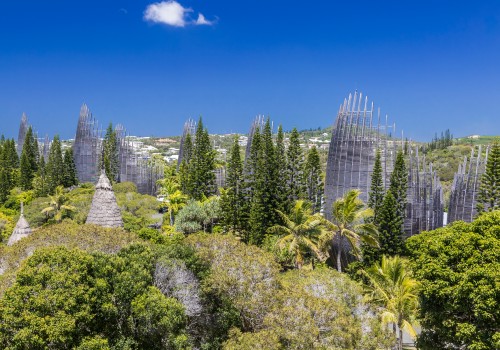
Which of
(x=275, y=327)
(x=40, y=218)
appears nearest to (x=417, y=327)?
(x=275, y=327)

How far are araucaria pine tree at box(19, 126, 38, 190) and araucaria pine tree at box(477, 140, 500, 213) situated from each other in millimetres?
48103

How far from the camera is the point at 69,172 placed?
48.7m

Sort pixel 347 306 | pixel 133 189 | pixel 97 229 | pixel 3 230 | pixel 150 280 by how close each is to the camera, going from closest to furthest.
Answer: pixel 150 280 < pixel 347 306 < pixel 97 229 < pixel 3 230 < pixel 133 189

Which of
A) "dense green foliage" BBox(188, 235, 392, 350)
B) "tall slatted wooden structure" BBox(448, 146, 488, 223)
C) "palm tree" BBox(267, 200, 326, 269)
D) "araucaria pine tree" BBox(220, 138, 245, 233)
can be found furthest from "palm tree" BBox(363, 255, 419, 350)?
"araucaria pine tree" BBox(220, 138, 245, 233)

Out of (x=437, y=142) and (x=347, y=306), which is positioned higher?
(x=437, y=142)

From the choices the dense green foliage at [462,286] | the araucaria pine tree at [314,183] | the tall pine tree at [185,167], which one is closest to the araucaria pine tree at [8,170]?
the tall pine tree at [185,167]

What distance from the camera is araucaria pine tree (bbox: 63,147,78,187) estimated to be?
47469mm

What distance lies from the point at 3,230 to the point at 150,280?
84.6 ft

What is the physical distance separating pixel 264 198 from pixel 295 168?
337 cm

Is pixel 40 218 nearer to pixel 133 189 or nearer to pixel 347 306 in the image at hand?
pixel 133 189

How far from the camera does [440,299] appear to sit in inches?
476

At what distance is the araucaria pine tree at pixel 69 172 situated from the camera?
4747cm

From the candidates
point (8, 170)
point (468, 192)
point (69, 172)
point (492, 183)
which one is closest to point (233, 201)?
point (468, 192)

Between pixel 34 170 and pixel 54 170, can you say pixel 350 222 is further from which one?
pixel 34 170
